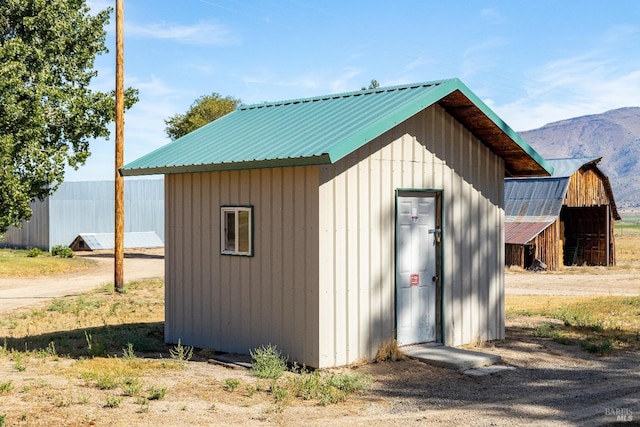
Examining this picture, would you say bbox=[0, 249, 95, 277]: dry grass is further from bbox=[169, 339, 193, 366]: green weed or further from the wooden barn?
bbox=[169, 339, 193, 366]: green weed

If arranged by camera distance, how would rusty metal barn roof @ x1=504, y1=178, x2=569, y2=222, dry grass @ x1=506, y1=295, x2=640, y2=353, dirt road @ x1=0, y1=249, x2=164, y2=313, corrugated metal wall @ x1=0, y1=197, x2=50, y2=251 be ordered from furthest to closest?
corrugated metal wall @ x1=0, y1=197, x2=50, y2=251, rusty metal barn roof @ x1=504, y1=178, x2=569, y2=222, dirt road @ x1=0, y1=249, x2=164, y2=313, dry grass @ x1=506, y1=295, x2=640, y2=353

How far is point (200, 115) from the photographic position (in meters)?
45.6

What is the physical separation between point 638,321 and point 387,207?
26.1 ft

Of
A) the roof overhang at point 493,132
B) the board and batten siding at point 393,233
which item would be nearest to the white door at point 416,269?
the board and batten siding at point 393,233

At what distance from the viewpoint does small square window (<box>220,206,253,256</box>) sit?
1216 centimetres

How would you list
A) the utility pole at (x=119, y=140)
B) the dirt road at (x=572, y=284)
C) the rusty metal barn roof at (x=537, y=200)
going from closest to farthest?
the utility pole at (x=119, y=140) → the dirt road at (x=572, y=284) → the rusty metal barn roof at (x=537, y=200)

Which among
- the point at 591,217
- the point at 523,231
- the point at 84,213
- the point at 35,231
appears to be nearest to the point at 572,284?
the point at 523,231

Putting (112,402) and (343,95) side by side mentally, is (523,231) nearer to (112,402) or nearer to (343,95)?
(343,95)

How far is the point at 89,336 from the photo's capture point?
14523 millimetres

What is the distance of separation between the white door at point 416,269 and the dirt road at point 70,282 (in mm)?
12466

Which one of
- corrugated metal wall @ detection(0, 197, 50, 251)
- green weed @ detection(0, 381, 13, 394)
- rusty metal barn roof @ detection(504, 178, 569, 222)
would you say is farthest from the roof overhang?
corrugated metal wall @ detection(0, 197, 50, 251)

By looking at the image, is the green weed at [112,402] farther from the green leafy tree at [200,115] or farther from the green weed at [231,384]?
the green leafy tree at [200,115]

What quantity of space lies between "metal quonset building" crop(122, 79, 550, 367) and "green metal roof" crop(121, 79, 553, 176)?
0.11 ft

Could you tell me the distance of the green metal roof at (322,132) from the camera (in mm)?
11094
